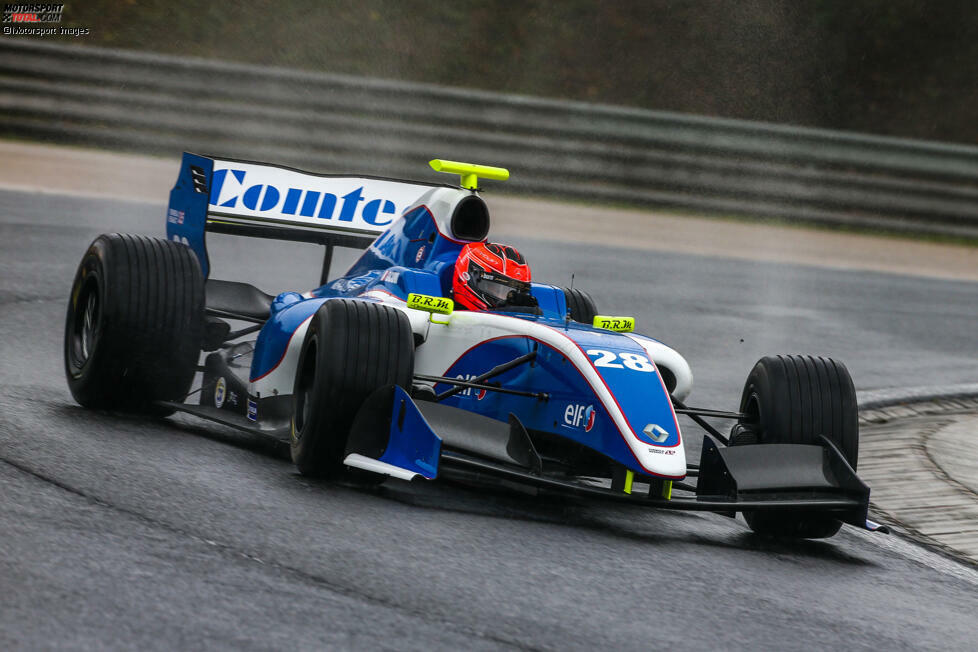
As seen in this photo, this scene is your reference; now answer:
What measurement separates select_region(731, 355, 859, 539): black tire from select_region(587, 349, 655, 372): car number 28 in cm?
68

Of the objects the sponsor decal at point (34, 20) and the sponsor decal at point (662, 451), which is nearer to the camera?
the sponsor decal at point (662, 451)

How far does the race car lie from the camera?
588 centimetres

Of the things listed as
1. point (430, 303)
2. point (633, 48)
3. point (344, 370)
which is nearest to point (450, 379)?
point (430, 303)

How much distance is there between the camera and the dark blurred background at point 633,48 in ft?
76.8

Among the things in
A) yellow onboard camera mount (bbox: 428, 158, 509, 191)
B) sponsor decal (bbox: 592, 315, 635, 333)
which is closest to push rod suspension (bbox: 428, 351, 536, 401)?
sponsor decal (bbox: 592, 315, 635, 333)

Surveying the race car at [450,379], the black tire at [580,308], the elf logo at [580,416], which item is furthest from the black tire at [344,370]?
the black tire at [580,308]

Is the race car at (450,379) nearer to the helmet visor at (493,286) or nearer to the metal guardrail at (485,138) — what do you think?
the helmet visor at (493,286)

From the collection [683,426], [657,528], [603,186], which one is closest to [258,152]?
[603,186]

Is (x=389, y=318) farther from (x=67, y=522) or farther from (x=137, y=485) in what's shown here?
(x=67, y=522)

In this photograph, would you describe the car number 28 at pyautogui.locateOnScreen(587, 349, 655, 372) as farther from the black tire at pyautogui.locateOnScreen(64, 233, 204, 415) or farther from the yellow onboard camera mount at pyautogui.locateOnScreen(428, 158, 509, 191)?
the black tire at pyautogui.locateOnScreen(64, 233, 204, 415)

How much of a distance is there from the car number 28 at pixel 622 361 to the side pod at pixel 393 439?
0.78m

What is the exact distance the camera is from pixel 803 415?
6.40m

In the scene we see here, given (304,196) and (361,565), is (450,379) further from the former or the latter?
(304,196)

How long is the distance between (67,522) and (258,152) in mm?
13670
